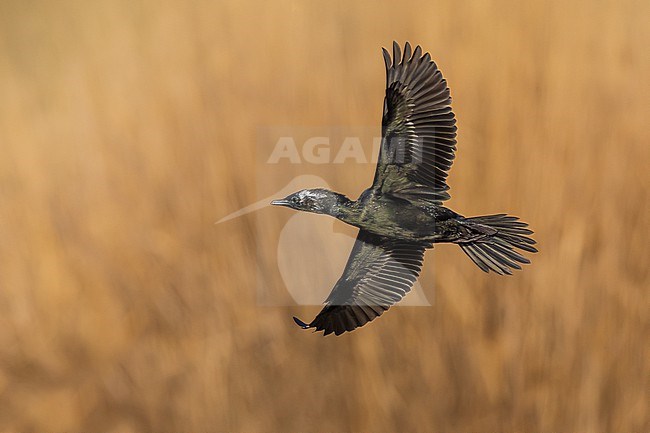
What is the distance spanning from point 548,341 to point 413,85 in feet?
1.85

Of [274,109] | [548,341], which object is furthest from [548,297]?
[274,109]

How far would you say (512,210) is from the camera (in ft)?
4.20

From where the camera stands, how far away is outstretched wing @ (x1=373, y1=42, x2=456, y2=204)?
3.07 ft

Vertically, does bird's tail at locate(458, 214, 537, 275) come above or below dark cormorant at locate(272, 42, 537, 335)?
below

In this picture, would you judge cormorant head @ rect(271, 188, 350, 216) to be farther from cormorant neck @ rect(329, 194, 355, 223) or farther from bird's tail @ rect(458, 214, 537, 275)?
bird's tail @ rect(458, 214, 537, 275)

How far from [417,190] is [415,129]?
0.06 meters

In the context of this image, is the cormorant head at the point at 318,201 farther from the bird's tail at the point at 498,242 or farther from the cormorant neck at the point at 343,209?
the bird's tail at the point at 498,242

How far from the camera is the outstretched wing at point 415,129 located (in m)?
0.94

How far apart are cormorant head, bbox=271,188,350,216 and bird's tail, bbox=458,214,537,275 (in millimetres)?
136

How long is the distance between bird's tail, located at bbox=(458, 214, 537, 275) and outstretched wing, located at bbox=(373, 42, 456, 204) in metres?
0.05

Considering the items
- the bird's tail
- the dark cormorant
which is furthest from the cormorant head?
the bird's tail

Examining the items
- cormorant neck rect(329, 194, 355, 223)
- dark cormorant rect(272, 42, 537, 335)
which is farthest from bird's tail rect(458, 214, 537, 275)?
cormorant neck rect(329, 194, 355, 223)

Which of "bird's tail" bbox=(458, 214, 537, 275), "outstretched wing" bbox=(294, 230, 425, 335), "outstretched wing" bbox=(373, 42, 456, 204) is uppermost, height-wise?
"outstretched wing" bbox=(373, 42, 456, 204)

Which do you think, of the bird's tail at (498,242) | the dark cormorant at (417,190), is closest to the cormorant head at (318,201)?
the dark cormorant at (417,190)
